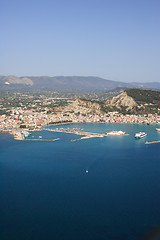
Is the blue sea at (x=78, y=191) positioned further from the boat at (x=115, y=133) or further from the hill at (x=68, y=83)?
the hill at (x=68, y=83)

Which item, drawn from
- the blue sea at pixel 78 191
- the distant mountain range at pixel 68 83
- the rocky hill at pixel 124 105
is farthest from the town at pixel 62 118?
the distant mountain range at pixel 68 83

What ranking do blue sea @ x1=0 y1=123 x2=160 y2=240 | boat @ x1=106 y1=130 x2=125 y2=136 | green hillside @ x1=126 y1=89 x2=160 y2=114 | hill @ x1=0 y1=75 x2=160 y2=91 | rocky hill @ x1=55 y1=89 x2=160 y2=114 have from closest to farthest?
1. blue sea @ x1=0 y1=123 x2=160 y2=240
2. boat @ x1=106 y1=130 x2=125 y2=136
3. green hillside @ x1=126 y1=89 x2=160 y2=114
4. rocky hill @ x1=55 y1=89 x2=160 y2=114
5. hill @ x1=0 y1=75 x2=160 y2=91

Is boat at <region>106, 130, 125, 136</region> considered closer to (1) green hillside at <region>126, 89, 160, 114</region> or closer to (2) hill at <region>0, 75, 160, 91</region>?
(1) green hillside at <region>126, 89, 160, 114</region>

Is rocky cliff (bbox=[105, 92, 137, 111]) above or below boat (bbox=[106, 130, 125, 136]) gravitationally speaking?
above

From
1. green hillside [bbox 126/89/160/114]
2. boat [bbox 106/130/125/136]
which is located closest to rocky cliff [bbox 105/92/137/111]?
green hillside [bbox 126/89/160/114]

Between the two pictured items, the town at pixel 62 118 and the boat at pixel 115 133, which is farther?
the town at pixel 62 118

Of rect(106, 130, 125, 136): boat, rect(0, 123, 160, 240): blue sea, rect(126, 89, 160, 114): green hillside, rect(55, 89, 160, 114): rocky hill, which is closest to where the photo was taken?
rect(0, 123, 160, 240): blue sea

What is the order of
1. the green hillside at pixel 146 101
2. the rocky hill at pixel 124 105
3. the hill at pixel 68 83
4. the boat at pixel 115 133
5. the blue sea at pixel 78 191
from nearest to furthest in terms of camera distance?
the blue sea at pixel 78 191
the boat at pixel 115 133
the green hillside at pixel 146 101
the rocky hill at pixel 124 105
the hill at pixel 68 83

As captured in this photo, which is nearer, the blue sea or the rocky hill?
the blue sea
